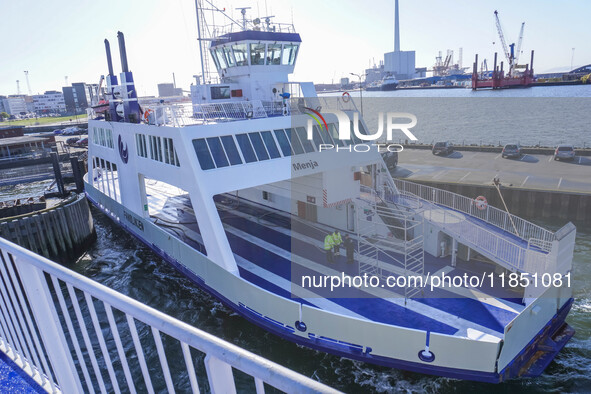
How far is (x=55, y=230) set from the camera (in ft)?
66.4

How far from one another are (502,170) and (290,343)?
24.1m

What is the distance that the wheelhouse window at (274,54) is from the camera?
63.5 ft

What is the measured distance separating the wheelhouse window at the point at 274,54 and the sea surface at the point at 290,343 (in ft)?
36.1

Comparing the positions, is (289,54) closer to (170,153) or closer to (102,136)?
(170,153)

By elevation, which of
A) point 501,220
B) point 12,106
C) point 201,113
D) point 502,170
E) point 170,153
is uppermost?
point 201,113

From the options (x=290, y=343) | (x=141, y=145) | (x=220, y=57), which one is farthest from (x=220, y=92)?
(x=290, y=343)

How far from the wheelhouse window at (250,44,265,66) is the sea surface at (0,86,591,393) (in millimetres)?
10549

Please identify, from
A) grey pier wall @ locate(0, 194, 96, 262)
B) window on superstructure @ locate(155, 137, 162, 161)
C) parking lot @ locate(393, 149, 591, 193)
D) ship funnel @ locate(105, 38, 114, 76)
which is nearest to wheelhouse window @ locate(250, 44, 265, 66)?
window on superstructure @ locate(155, 137, 162, 161)

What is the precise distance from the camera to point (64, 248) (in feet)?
67.7

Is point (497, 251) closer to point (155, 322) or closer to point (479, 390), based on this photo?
point (479, 390)

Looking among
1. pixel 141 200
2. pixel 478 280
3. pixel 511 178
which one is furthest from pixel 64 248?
pixel 511 178

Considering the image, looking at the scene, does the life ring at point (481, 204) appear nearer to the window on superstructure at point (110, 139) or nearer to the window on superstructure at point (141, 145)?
the window on superstructure at point (141, 145)

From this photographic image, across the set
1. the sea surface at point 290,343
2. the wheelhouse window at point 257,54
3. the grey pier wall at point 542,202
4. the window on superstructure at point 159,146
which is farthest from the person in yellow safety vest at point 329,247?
the grey pier wall at point 542,202

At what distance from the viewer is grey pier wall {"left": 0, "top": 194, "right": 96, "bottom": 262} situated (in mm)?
18886
